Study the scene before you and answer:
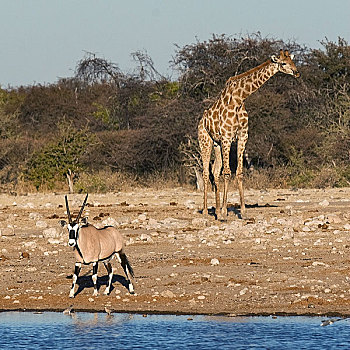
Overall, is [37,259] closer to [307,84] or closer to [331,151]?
[331,151]

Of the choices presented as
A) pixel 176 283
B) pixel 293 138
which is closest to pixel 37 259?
pixel 176 283

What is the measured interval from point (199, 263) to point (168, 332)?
3334 mm

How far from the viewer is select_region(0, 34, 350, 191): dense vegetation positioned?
27062 millimetres

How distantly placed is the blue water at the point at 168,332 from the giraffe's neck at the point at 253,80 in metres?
9.43

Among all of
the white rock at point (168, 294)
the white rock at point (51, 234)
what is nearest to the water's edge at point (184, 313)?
the white rock at point (168, 294)

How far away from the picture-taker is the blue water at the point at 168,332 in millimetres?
7695

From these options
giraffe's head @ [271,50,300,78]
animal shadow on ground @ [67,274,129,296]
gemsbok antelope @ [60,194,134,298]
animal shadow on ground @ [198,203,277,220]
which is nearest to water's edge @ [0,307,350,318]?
gemsbok antelope @ [60,194,134,298]

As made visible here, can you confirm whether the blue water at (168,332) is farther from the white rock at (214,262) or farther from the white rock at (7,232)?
the white rock at (7,232)

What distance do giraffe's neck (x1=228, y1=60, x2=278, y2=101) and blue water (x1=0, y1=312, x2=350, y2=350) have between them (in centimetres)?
943

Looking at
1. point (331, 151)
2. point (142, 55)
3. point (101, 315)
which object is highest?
point (142, 55)

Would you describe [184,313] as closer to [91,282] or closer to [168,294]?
[168,294]

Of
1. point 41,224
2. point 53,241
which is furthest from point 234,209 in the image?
point 53,241

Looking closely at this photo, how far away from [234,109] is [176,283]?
781cm

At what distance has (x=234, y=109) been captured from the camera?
1736cm
